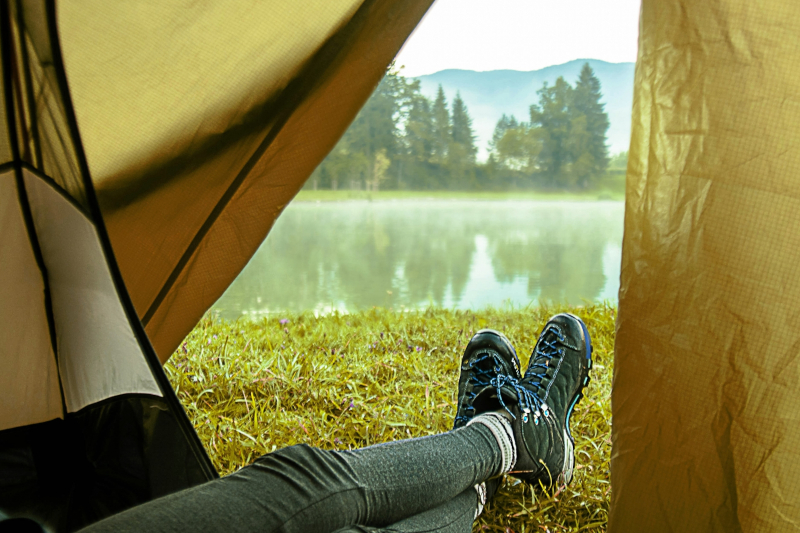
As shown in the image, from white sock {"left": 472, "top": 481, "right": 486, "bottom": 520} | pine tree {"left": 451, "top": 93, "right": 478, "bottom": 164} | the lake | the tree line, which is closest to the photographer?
white sock {"left": 472, "top": 481, "right": 486, "bottom": 520}

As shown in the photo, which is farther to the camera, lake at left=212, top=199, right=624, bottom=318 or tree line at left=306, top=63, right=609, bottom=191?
tree line at left=306, top=63, right=609, bottom=191

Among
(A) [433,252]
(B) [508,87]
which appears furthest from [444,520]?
(B) [508,87]

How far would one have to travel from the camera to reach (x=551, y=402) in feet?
3.57

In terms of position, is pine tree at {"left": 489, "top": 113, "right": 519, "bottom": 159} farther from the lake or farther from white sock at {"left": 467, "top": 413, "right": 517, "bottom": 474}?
white sock at {"left": 467, "top": 413, "right": 517, "bottom": 474}

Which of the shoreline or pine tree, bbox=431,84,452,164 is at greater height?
pine tree, bbox=431,84,452,164

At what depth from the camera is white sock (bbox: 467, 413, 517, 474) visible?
35.7 inches

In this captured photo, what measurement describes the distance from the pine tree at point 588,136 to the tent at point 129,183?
7283mm

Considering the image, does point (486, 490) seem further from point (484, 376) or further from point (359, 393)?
point (359, 393)

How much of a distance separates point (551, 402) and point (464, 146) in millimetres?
6424

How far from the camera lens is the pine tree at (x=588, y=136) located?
735cm

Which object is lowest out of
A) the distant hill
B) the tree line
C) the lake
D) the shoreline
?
the lake

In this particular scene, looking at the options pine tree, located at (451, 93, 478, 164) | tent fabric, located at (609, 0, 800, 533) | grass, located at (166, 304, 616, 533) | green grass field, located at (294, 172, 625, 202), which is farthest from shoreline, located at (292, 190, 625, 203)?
tent fabric, located at (609, 0, 800, 533)

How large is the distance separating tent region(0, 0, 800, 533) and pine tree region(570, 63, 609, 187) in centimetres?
728

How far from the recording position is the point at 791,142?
1.63ft
